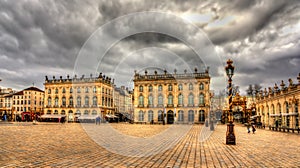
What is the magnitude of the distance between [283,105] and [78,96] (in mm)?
50615

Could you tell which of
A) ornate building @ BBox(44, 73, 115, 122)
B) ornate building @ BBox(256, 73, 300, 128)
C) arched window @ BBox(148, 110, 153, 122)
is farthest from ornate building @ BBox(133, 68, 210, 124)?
ornate building @ BBox(256, 73, 300, 128)

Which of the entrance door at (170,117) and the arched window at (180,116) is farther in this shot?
the entrance door at (170,117)

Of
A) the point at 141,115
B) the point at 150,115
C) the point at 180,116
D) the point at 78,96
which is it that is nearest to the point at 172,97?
the point at 180,116

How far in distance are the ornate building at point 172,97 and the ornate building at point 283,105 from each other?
43.4 feet

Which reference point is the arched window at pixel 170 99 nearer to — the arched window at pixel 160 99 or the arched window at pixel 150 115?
the arched window at pixel 160 99

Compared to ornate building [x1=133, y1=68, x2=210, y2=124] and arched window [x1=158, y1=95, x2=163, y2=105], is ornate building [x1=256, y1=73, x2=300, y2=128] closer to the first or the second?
ornate building [x1=133, y1=68, x2=210, y2=124]

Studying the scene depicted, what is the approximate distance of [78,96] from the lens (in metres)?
64.5

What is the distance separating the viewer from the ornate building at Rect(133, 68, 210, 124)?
53844 mm

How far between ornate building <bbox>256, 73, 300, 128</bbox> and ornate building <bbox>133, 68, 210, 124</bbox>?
13.2m

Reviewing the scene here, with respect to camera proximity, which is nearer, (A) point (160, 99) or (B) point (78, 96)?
(A) point (160, 99)

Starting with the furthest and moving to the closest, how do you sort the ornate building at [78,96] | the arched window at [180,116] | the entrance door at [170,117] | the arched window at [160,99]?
1. the ornate building at [78,96]
2. the arched window at [160,99]
3. the entrance door at [170,117]
4. the arched window at [180,116]

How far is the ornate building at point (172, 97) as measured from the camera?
53.8 metres

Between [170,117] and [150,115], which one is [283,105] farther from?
[150,115]

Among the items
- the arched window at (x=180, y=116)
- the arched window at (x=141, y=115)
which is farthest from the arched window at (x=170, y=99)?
the arched window at (x=141, y=115)
